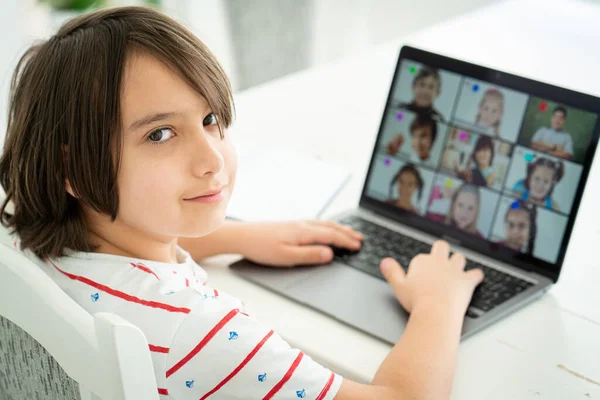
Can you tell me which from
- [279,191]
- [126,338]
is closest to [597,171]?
[279,191]

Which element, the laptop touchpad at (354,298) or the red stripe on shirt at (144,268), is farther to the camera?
the laptop touchpad at (354,298)

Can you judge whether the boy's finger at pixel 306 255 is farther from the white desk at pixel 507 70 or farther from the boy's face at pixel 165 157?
the boy's face at pixel 165 157

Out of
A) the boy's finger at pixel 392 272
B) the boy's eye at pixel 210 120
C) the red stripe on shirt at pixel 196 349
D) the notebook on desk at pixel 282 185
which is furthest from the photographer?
the notebook on desk at pixel 282 185

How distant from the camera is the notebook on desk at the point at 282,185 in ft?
3.70

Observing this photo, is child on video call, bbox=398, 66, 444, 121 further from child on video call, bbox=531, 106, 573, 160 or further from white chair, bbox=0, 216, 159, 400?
white chair, bbox=0, 216, 159, 400

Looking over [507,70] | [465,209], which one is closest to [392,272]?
[465,209]

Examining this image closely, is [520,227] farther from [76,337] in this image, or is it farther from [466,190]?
[76,337]

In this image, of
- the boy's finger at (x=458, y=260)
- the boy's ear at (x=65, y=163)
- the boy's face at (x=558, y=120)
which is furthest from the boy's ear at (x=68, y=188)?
the boy's face at (x=558, y=120)

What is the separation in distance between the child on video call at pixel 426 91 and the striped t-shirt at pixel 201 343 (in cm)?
47

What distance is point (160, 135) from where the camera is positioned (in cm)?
72

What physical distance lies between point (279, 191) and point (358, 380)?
1.53 ft

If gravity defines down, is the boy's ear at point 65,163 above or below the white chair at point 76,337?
above

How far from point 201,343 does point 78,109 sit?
250 millimetres

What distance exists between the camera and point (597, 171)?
126 centimetres
